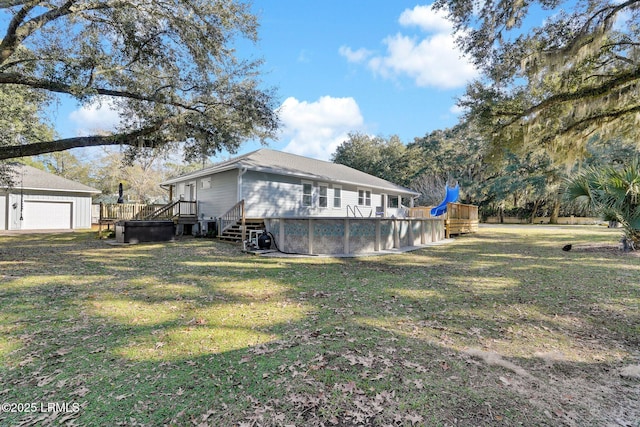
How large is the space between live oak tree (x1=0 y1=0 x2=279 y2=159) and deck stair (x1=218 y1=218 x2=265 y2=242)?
3.48 meters

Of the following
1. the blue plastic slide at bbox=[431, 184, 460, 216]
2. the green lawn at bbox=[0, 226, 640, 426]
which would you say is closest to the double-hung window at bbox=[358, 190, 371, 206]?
the blue plastic slide at bbox=[431, 184, 460, 216]

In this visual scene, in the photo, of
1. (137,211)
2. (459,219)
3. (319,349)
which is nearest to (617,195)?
(459,219)

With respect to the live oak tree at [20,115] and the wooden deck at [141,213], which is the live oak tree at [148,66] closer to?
the live oak tree at [20,115]

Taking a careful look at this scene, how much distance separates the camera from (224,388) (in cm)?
262

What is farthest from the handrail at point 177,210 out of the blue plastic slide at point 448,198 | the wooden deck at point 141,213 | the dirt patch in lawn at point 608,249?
the dirt patch in lawn at point 608,249

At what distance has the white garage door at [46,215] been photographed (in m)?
19.2

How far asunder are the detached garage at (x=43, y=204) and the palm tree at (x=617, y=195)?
2730 centimetres

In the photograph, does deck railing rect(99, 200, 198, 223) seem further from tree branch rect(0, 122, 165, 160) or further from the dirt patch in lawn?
the dirt patch in lawn

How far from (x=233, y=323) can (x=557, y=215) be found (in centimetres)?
3921

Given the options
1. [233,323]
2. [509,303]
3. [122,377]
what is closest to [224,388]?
[122,377]

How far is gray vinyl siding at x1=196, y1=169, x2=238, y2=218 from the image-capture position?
1407cm

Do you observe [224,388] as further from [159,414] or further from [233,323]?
[233,323]

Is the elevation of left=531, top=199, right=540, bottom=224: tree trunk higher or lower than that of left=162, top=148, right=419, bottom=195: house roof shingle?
lower

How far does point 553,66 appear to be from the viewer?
8.03 meters
